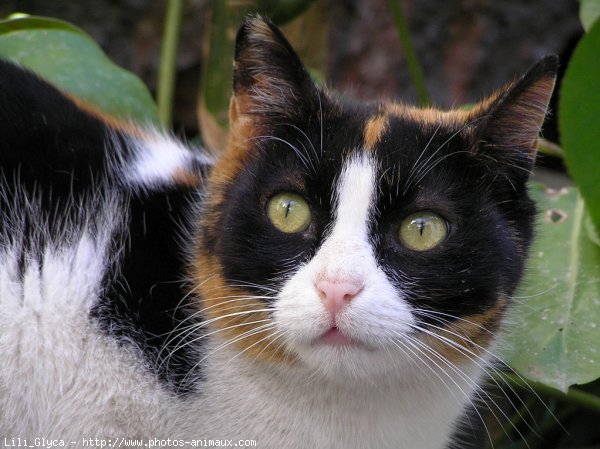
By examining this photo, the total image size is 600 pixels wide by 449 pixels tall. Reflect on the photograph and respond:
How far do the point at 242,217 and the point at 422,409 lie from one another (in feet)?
2.04

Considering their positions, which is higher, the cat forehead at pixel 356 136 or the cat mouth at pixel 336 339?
the cat forehead at pixel 356 136

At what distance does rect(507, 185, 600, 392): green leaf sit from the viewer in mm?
2121

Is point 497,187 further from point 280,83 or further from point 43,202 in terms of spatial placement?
point 43,202

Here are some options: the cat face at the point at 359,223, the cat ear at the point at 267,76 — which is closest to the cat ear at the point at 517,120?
the cat face at the point at 359,223

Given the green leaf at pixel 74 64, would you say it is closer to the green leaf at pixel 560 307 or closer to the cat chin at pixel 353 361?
the cat chin at pixel 353 361

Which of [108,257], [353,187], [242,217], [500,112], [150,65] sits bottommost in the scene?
[150,65]

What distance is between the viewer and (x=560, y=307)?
2285 mm

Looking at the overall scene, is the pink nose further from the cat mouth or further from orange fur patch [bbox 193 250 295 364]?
orange fur patch [bbox 193 250 295 364]

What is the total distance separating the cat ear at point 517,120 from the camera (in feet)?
5.97

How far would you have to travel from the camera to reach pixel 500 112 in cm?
185

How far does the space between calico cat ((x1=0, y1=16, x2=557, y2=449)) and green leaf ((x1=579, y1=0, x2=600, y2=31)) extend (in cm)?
70

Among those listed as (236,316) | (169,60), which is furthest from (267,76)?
(169,60)

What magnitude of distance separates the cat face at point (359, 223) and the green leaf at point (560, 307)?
1.01 feet

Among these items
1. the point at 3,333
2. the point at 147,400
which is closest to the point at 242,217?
the point at 147,400
